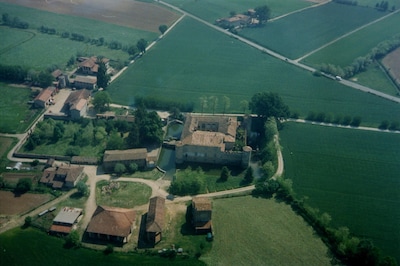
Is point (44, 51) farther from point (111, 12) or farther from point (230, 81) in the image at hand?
point (230, 81)

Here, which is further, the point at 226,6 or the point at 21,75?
the point at 226,6

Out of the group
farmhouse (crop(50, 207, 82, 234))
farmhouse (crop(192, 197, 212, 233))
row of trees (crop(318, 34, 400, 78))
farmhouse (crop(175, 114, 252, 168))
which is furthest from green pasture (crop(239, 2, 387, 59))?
farmhouse (crop(50, 207, 82, 234))

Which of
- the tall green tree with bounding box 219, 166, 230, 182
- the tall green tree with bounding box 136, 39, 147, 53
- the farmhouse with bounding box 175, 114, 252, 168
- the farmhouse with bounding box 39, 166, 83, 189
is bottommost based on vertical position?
the farmhouse with bounding box 39, 166, 83, 189

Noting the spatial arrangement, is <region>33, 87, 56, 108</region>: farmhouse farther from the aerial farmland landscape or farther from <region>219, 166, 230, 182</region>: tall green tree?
<region>219, 166, 230, 182</region>: tall green tree

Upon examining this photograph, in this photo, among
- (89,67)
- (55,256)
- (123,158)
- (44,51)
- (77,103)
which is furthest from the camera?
(44,51)

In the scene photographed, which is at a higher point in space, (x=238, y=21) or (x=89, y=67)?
(x=238, y=21)

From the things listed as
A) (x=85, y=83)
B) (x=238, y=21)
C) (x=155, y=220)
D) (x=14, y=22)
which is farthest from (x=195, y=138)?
(x=14, y=22)

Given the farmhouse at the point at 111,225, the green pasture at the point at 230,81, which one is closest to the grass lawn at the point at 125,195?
the farmhouse at the point at 111,225

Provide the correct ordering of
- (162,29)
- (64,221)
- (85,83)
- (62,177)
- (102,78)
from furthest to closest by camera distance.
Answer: (162,29), (85,83), (102,78), (62,177), (64,221)
